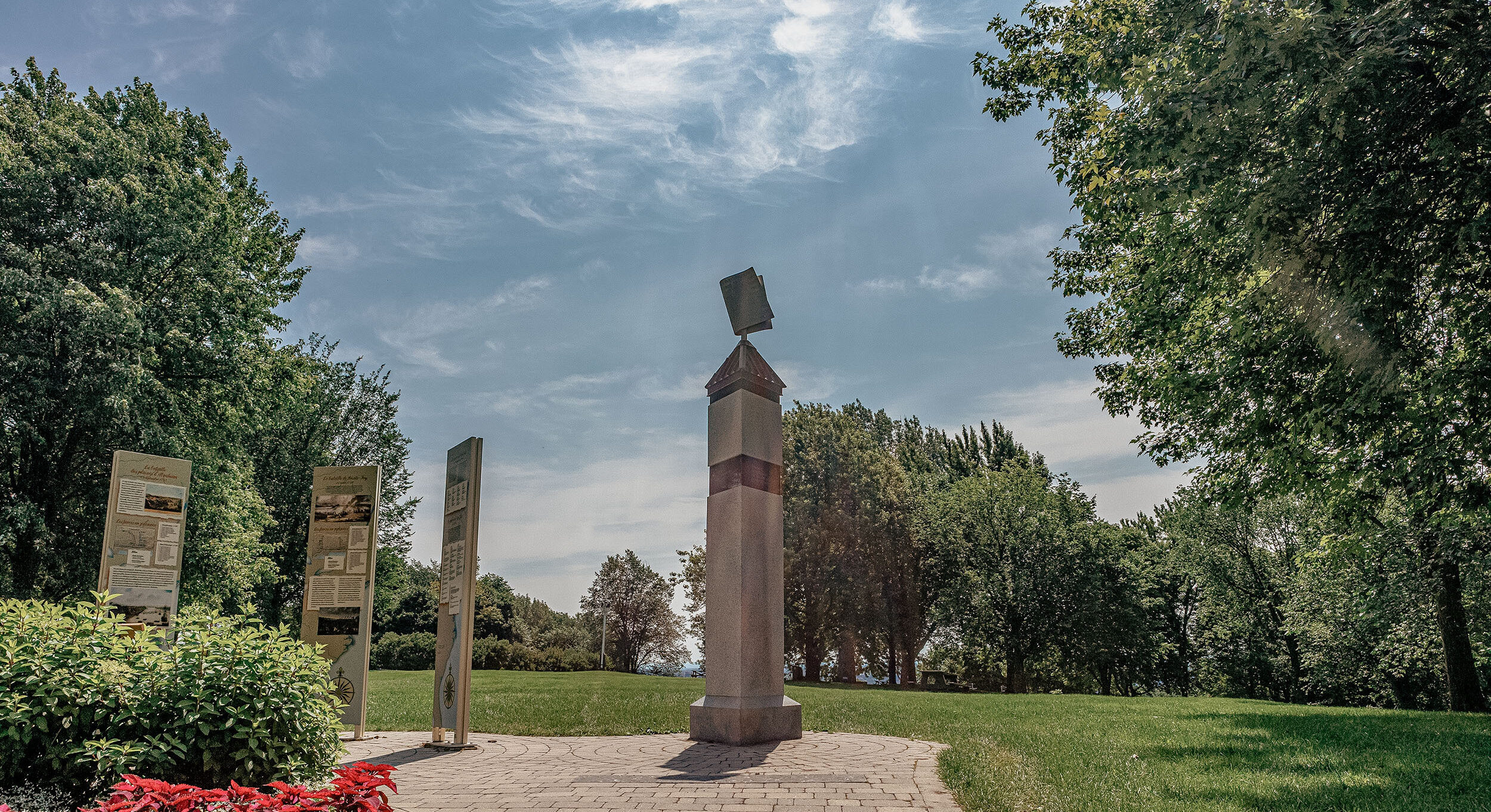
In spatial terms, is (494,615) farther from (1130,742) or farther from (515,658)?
(1130,742)

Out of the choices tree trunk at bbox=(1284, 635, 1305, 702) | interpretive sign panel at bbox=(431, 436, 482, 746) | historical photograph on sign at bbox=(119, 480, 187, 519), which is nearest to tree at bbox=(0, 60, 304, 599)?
historical photograph on sign at bbox=(119, 480, 187, 519)

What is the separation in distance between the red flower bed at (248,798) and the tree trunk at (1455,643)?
22.8 meters

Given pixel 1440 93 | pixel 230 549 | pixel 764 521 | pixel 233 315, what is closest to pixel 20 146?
pixel 233 315

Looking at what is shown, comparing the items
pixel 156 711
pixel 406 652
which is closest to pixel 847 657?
pixel 406 652

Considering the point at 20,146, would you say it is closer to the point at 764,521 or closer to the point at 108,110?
the point at 108,110

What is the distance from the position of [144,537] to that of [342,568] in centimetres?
255

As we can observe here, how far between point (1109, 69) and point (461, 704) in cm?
1081

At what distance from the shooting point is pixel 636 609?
5500 centimetres

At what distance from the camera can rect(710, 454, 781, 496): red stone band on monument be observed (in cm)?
979

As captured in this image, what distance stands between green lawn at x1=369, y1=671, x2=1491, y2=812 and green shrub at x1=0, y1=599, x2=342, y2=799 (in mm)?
4303

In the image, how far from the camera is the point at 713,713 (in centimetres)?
915

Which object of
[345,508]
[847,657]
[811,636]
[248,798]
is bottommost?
[847,657]

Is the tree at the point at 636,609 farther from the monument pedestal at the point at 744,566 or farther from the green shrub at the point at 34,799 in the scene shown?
the green shrub at the point at 34,799

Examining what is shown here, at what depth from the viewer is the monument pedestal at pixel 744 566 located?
917cm
